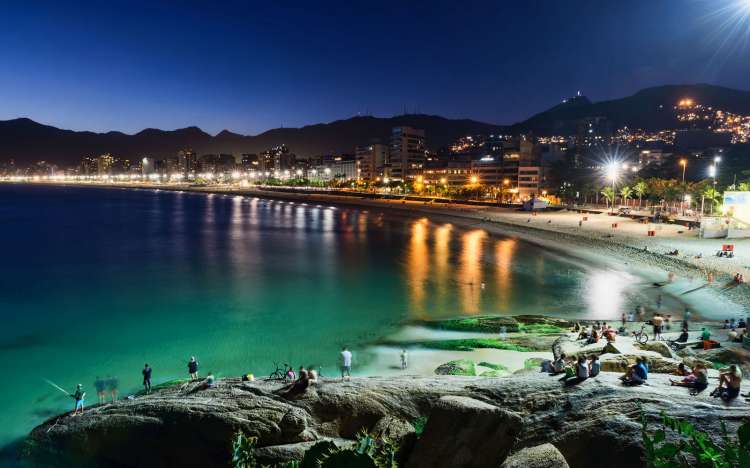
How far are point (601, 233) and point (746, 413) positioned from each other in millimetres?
47493

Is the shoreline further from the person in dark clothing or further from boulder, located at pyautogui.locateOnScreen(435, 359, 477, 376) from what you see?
the person in dark clothing

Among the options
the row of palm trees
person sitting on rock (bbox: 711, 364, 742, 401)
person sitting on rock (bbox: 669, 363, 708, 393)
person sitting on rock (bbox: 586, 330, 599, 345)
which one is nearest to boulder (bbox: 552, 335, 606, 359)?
person sitting on rock (bbox: 586, 330, 599, 345)

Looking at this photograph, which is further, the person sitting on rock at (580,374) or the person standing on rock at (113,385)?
the person standing on rock at (113,385)

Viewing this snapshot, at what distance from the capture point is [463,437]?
751 centimetres

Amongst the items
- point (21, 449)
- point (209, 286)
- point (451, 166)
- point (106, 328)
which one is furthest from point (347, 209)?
point (21, 449)

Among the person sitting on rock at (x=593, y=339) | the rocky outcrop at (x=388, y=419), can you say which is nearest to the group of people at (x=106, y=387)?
the rocky outcrop at (x=388, y=419)

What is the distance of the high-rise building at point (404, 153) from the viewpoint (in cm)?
15600

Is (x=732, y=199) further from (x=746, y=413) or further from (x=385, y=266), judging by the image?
(x=746, y=413)

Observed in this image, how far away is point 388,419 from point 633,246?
41800 millimetres

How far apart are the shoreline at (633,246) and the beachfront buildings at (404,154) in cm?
7260

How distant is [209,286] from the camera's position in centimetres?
3478

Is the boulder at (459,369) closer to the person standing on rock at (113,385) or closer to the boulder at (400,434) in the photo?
the boulder at (400,434)

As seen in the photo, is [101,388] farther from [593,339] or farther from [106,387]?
[593,339]

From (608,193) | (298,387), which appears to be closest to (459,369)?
(298,387)
